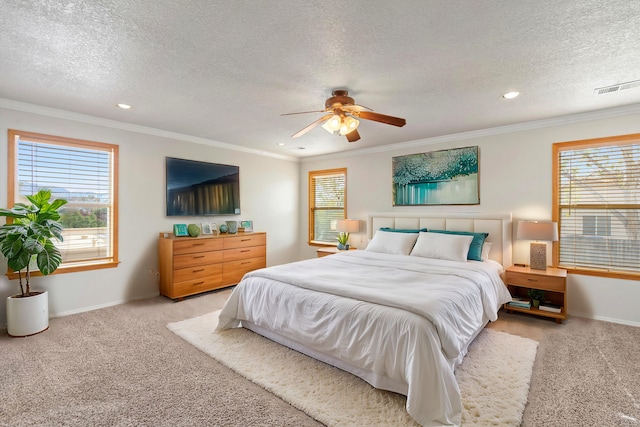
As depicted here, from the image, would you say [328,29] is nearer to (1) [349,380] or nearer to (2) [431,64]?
(2) [431,64]

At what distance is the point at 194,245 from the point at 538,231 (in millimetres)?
4468

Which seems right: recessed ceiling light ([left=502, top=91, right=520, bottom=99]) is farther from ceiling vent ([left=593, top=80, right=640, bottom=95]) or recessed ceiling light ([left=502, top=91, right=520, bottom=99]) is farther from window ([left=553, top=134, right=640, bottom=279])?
window ([left=553, top=134, right=640, bottom=279])

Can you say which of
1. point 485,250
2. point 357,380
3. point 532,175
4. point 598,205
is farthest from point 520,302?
point 357,380

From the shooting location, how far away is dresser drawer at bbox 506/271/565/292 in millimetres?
3365

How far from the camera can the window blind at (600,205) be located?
3400mm

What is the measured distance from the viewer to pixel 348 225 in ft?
17.9

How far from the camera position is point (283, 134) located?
4.50 m

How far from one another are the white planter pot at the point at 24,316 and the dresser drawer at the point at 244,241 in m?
2.26

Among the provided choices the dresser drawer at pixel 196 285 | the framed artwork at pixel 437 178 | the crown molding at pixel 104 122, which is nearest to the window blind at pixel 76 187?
the crown molding at pixel 104 122

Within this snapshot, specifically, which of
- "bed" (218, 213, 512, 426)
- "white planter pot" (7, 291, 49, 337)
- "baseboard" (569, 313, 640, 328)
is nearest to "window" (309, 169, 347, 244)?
"bed" (218, 213, 512, 426)

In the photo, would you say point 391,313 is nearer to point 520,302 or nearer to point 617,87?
point 520,302

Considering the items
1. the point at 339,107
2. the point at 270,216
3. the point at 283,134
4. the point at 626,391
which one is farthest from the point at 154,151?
the point at 626,391

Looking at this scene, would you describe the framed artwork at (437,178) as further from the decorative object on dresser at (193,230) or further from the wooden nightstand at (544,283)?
the decorative object on dresser at (193,230)

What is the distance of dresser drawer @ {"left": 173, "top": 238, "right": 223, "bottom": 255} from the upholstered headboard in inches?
104
